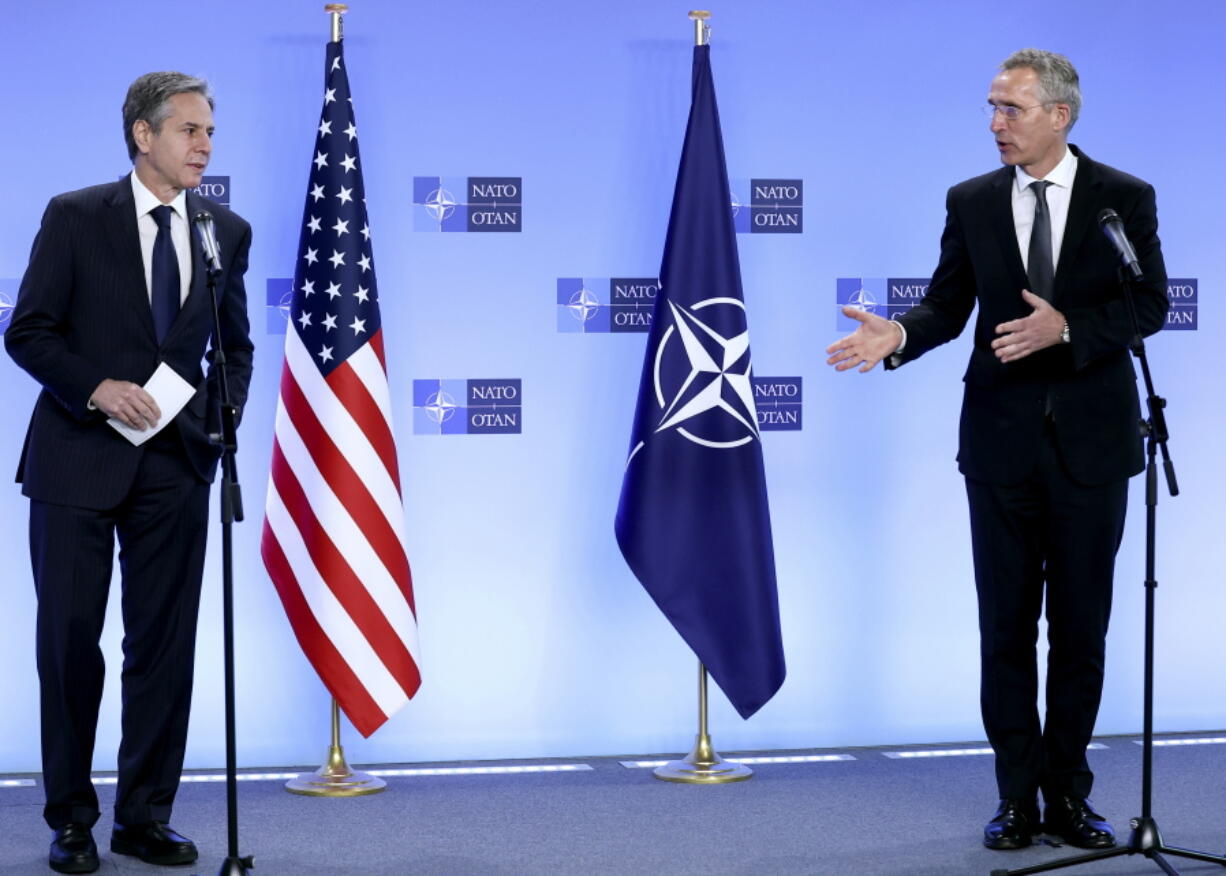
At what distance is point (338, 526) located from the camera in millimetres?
4496

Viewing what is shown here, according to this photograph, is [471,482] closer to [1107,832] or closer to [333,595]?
[333,595]

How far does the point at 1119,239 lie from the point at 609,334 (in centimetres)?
207

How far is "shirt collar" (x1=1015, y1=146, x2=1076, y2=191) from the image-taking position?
3.78m

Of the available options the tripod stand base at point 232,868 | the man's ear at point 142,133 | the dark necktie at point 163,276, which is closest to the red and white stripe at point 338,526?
the dark necktie at point 163,276

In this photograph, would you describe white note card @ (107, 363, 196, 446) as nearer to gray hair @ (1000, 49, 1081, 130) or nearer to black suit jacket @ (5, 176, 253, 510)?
black suit jacket @ (5, 176, 253, 510)

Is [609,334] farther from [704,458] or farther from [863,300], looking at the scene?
[863,300]

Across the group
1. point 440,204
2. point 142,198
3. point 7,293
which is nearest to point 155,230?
point 142,198

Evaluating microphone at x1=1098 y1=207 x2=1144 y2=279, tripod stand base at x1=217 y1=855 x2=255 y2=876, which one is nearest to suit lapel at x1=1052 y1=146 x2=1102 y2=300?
microphone at x1=1098 y1=207 x2=1144 y2=279

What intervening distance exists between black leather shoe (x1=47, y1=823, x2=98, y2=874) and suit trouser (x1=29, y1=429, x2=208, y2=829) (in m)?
0.03

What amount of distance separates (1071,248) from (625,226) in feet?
5.69

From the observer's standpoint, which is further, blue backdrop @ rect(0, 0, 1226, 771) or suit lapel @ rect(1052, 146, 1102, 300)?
blue backdrop @ rect(0, 0, 1226, 771)

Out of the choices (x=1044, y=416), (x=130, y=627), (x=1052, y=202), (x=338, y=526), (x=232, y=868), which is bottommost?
(x=232, y=868)

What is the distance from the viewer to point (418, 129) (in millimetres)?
4938

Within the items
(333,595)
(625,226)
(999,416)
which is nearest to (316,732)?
(333,595)
